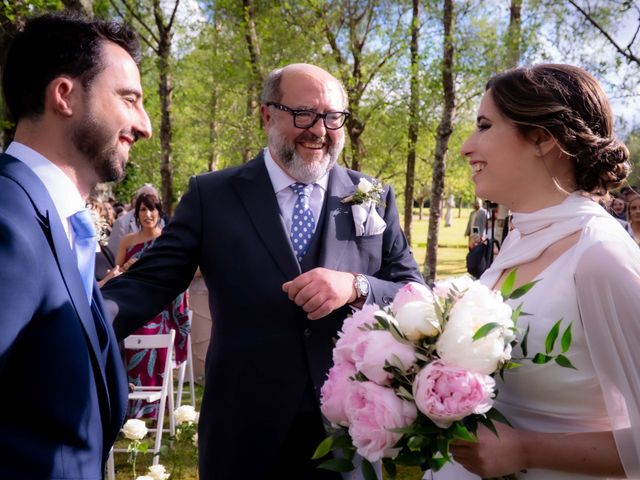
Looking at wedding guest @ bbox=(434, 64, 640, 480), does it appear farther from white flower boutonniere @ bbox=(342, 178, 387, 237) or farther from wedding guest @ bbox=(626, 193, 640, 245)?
wedding guest @ bbox=(626, 193, 640, 245)

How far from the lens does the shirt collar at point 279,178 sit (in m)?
2.92

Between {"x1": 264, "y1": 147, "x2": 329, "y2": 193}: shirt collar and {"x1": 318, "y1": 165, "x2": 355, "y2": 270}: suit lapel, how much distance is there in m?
0.05

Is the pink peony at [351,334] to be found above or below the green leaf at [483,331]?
below

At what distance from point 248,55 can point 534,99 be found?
14.2 metres

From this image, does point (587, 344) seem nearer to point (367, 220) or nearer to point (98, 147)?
point (367, 220)

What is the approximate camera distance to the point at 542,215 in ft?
6.81

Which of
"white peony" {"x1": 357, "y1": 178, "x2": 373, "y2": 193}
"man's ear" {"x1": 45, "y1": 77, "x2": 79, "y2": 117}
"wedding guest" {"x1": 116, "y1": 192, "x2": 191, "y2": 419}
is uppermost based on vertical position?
"man's ear" {"x1": 45, "y1": 77, "x2": 79, "y2": 117}

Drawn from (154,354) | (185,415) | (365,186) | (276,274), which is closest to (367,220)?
(365,186)

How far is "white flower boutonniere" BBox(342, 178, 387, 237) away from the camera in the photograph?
Result: 2818 mm

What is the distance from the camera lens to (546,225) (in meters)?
2.08

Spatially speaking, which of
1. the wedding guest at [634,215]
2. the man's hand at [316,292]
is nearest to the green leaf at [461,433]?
the man's hand at [316,292]

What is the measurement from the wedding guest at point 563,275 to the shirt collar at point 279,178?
951 millimetres

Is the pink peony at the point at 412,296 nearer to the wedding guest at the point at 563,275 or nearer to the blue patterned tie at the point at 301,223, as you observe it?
the wedding guest at the point at 563,275

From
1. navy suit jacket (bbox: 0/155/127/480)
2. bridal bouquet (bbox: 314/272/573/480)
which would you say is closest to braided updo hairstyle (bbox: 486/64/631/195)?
bridal bouquet (bbox: 314/272/573/480)
